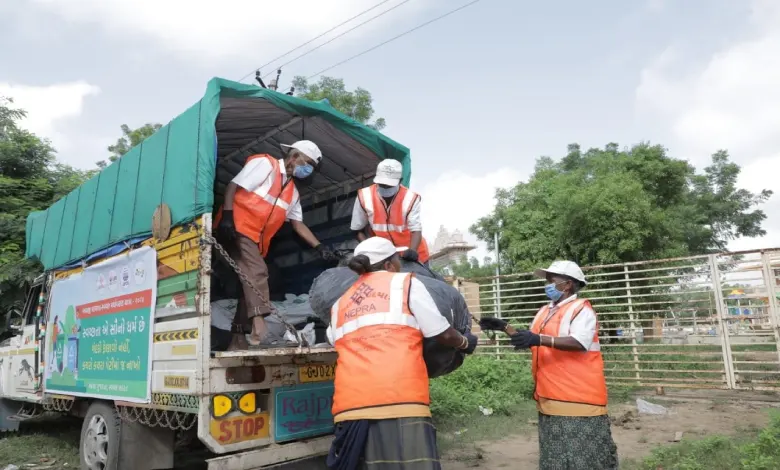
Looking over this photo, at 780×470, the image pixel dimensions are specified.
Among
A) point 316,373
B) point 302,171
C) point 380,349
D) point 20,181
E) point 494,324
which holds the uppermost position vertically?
point 20,181

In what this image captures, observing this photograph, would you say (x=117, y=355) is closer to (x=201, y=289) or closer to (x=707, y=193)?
(x=201, y=289)

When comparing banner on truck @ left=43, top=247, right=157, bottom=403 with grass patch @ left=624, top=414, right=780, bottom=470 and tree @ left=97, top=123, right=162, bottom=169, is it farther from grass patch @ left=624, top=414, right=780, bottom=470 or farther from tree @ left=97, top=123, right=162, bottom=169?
tree @ left=97, top=123, right=162, bottom=169

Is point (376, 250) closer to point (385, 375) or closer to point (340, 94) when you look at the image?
point (385, 375)

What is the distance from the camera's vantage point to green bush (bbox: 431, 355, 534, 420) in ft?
22.3

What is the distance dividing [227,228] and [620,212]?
38.7 feet

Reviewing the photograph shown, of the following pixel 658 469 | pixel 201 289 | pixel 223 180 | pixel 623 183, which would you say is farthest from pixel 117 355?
pixel 623 183

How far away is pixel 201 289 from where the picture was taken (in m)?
A: 3.13

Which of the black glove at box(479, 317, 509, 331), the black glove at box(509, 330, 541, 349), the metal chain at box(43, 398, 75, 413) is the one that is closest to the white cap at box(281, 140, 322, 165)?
the black glove at box(479, 317, 509, 331)

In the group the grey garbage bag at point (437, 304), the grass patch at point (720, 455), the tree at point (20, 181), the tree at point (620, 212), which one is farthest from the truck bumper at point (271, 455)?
the tree at point (620, 212)

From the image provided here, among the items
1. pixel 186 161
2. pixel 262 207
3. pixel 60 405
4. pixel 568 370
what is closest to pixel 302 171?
pixel 262 207

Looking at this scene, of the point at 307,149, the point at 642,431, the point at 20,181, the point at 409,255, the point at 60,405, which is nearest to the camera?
the point at 409,255

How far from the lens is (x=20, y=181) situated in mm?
9586

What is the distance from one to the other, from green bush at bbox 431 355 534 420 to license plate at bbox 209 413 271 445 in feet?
11.7

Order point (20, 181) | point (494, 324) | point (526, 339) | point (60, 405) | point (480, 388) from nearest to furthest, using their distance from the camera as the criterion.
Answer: point (526, 339) < point (494, 324) < point (60, 405) < point (480, 388) < point (20, 181)
